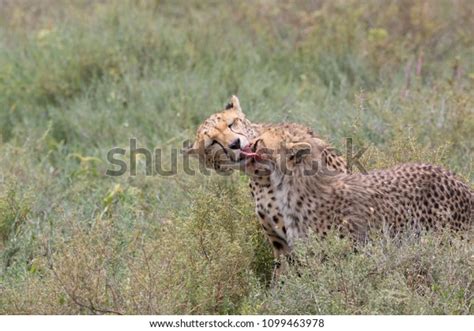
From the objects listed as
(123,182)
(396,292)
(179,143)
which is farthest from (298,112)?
(396,292)

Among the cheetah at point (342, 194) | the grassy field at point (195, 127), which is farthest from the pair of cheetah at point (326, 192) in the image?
the grassy field at point (195, 127)

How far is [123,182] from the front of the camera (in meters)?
7.38

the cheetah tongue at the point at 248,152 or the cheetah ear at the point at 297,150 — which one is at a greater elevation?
the cheetah ear at the point at 297,150

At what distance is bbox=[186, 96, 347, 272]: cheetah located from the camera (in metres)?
5.58

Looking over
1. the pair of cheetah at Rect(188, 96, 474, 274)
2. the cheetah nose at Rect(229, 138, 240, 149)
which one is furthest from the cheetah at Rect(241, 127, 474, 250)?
the cheetah nose at Rect(229, 138, 240, 149)

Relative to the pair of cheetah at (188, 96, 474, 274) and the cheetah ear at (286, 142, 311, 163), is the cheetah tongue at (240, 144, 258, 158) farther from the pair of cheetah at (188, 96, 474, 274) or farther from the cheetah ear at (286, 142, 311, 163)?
the cheetah ear at (286, 142, 311, 163)

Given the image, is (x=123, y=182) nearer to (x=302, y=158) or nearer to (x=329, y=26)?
(x=302, y=158)

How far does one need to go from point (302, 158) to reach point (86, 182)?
234 centimetres

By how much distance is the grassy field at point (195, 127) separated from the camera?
504 centimetres

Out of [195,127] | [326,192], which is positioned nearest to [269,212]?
[326,192]

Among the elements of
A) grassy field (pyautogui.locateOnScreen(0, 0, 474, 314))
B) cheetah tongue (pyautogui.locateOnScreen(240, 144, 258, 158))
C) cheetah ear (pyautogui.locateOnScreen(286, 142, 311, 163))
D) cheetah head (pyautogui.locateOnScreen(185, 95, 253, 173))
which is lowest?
grassy field (pyautogui.locateOnScreen(0, 0, 474, 314))

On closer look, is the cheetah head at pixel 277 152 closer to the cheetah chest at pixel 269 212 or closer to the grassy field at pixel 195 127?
the cheetah chest at pixel 269 212

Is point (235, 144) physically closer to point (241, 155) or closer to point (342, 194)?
point (241, 155)
